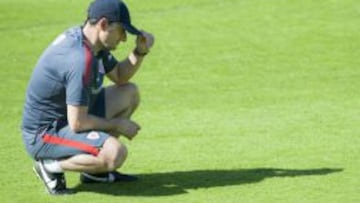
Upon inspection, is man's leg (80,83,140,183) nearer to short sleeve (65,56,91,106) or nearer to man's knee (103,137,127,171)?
man's knee (103,137,127,171)

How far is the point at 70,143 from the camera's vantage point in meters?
5.91

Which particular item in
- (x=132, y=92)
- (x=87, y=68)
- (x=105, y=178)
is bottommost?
(x=105, y=178)

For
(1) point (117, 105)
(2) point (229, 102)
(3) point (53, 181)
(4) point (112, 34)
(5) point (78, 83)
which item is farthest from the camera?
(2) point (229, 102)

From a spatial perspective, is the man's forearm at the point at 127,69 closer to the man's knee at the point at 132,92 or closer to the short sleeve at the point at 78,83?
the man's knee at the point at 132,92

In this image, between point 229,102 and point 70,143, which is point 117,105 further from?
point 229,102

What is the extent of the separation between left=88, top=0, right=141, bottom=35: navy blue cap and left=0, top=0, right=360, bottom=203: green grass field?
1.12 meters

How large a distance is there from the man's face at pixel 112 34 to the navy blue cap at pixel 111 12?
0.04 m

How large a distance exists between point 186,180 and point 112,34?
1.20 metres

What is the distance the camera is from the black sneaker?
6.01 meters

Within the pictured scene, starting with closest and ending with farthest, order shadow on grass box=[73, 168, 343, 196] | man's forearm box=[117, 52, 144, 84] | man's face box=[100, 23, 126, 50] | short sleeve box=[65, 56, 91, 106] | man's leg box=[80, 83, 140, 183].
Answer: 1. short sleeve box=[65, 56, 91, 106]
2. man's face box=[100, 23, 126, 50]
3. shadow on grass box=[73, 168, 343, 196]
4. man's leg box=[80, 83, 140, 183]
5. man's forearm box=[117, 52, 144, 84]

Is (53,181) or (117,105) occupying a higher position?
(117,105)

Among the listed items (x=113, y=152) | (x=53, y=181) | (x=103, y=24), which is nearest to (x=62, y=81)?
(x=103, y=24)

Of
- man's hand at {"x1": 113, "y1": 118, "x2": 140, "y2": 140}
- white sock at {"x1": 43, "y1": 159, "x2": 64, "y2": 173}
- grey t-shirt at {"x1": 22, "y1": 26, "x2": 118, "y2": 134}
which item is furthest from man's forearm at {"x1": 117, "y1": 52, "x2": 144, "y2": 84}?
white sock at {"x1": 43, "y1": 159, "x2": 64, "y2": 173}

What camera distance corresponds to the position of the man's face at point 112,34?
19.0ft
